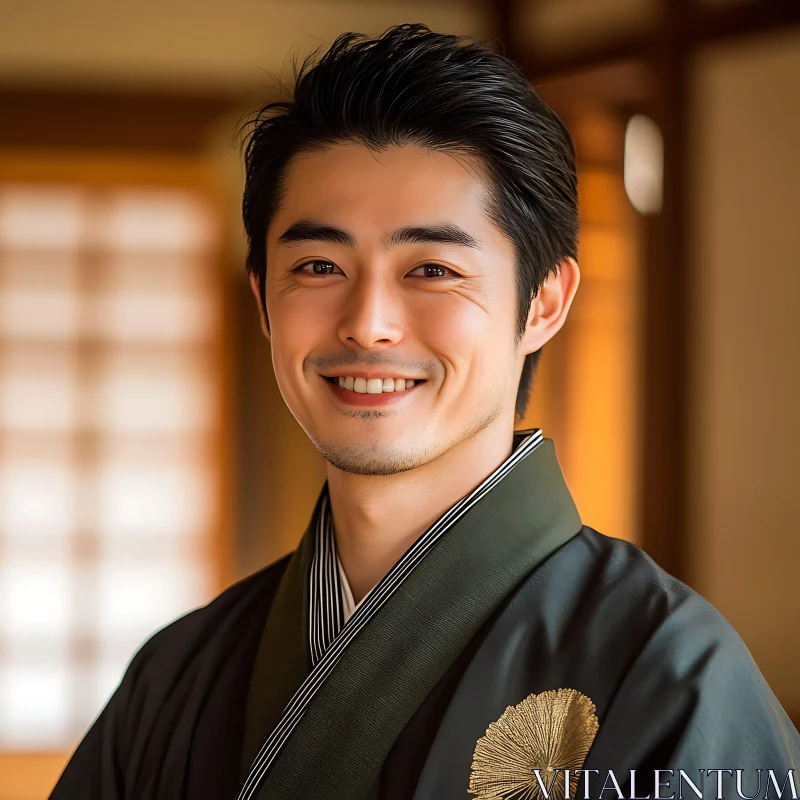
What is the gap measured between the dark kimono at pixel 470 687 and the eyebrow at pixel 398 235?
292 millimetres

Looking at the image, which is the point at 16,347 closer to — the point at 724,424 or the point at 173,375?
the point at 173,375

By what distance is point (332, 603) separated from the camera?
1.27 meters

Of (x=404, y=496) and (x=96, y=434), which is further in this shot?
(x=96, y=434)

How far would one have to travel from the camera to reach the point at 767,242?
288 cm

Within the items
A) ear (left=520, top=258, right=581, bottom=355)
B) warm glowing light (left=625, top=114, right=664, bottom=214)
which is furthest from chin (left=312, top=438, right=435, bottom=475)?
warm glowing light (left=625, top=114, right=664, bottom=214)

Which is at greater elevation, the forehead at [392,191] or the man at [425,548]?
the forehead at [392,191]

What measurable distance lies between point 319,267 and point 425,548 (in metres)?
0.36

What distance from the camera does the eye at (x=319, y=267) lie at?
1170 millimetres

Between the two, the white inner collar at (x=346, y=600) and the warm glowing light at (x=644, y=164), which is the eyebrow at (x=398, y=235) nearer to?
the white inner collar at (x=346, y=600)

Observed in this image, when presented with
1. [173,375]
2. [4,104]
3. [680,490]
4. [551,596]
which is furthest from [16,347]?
[551,596]

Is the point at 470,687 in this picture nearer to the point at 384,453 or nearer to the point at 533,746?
the point at 533,746

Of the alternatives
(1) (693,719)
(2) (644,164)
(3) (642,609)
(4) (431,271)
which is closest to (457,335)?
(4) (431,271)

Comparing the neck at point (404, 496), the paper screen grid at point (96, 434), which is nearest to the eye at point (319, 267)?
the neck at point (404, 496)

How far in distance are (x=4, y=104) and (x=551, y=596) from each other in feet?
12.2
